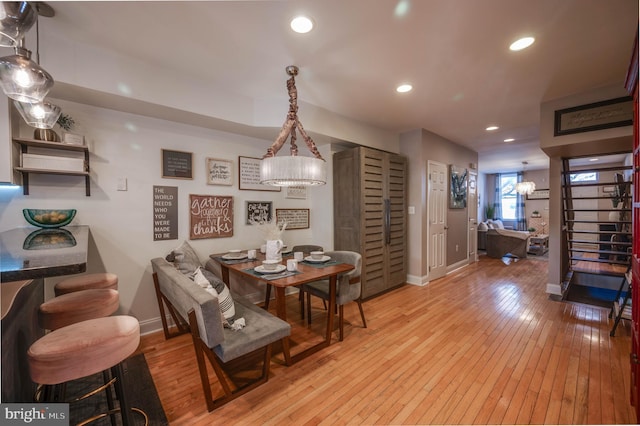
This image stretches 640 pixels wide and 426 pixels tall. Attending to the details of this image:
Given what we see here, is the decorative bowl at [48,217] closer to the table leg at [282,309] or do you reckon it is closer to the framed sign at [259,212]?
the framed sign at [259,212]

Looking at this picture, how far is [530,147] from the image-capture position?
5.37 metres

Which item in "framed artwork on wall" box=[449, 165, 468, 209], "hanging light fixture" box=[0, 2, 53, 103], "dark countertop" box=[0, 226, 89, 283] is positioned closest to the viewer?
"dark countertop" box=[0, 226, 89, 283]

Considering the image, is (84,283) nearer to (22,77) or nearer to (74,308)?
(74,308)

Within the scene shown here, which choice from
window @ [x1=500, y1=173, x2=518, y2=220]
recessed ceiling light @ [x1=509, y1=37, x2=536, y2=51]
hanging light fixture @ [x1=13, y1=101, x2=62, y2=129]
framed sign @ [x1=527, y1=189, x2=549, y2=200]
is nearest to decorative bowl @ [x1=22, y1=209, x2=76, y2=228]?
hanging light fixture @ [x1=13, y1=101, x2=62, y2=129]

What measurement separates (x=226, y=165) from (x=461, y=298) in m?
3.65

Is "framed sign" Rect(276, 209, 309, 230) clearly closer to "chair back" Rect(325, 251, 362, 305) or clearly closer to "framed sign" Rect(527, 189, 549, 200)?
"chair back" Rect(325, 251, 362, 305)

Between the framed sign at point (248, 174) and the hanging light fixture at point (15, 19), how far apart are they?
2.11 metres

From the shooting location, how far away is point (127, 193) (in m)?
2.50

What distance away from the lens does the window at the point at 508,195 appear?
895cm

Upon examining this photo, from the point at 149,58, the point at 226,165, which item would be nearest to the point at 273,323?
the point at 226,165

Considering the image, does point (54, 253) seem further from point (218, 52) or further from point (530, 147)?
point (530, 147)

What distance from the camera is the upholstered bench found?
1493 millimetres

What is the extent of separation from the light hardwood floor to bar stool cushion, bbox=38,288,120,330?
758 mm

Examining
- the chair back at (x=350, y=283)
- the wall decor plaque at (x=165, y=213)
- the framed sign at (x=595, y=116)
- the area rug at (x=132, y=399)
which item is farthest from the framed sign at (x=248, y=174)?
the framed sign at (x=595, y=116)
